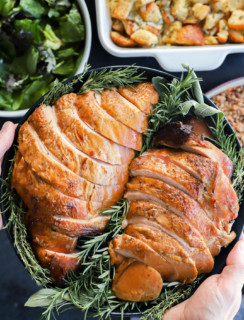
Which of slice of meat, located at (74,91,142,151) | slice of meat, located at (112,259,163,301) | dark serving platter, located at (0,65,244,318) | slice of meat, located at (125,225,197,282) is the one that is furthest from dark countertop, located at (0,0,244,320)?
slice of meat, located at (125,225,197,282)

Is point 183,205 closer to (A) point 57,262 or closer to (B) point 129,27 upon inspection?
(A) point 57,262

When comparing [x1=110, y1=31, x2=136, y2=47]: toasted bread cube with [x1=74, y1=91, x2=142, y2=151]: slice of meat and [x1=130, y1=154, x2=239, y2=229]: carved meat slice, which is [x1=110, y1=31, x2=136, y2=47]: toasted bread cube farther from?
[x1=130, y1=154, x2=239, y2=229]: carved meat slice

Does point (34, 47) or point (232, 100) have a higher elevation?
point (34, 47)

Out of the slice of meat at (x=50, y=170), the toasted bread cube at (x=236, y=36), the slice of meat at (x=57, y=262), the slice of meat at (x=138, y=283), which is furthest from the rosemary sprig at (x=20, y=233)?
the toasted bread cube at (x=236, y=36)

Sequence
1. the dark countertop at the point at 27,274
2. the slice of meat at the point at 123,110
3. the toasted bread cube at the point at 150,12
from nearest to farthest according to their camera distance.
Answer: the slice of meat at the point at 123,110, the toasted bread cube at the point at 150,12, the dark countertop at the point at 27,274

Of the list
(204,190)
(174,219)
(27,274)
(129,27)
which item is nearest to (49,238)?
(174,219)

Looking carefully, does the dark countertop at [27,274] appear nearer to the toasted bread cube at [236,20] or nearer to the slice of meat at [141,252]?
the toasted bread cube at [236,20]

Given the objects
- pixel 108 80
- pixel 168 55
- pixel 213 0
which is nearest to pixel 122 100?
pixel 108 80

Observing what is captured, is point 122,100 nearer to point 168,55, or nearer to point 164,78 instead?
point 164,78
